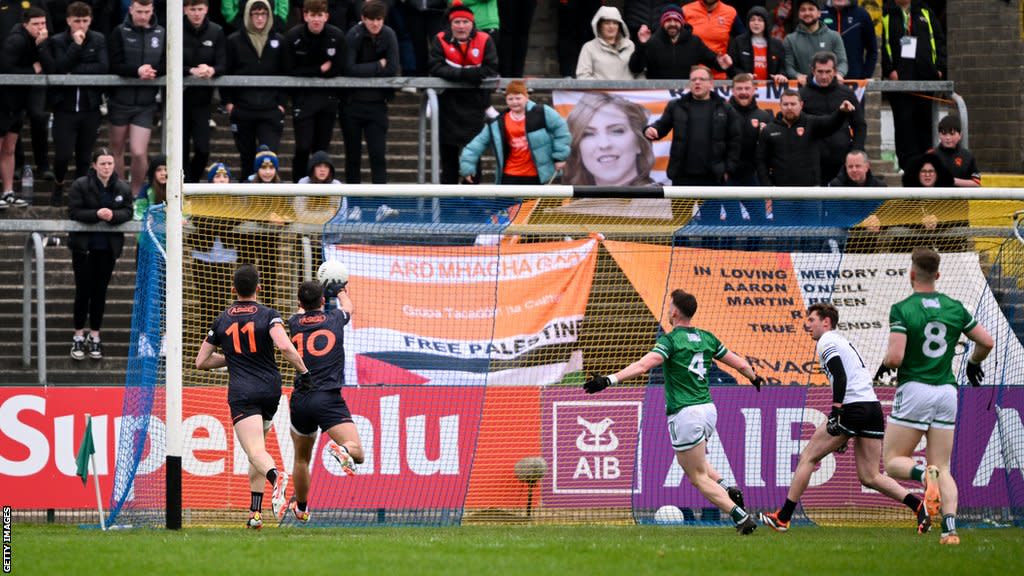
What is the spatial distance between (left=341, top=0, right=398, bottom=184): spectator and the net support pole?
A: 200 inches

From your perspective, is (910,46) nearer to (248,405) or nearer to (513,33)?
(513,33)

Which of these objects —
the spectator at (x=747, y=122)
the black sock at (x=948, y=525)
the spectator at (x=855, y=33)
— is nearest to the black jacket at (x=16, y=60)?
the spectator at (x=747, y=122)

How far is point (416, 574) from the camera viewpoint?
986 centimetres

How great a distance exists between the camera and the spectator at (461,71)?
696 inches

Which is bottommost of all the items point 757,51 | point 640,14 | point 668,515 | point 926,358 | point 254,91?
point 668,515

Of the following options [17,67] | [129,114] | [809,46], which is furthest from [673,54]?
[17,67]

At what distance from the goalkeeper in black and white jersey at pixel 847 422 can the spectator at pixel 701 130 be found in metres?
4.15

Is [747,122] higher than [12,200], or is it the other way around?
[747,122]

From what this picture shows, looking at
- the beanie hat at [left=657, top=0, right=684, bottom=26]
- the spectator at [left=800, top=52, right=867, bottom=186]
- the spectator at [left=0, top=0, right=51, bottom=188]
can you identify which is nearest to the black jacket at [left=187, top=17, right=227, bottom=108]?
the spectator at [left=0, top=0, right=51, bottom=188]

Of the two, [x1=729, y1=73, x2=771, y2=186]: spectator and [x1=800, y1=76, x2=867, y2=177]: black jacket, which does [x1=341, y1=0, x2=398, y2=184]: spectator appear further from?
[x1=800, y1=76, x2=867, y2=177]: black jacket

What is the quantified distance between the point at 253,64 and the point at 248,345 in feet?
19.5

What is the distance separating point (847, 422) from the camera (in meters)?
13.1

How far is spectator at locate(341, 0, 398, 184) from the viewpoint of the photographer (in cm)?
1764

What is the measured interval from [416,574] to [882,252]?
293 inches
